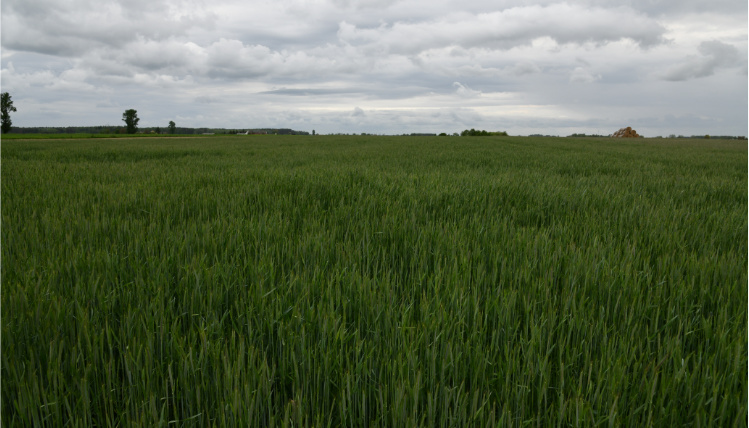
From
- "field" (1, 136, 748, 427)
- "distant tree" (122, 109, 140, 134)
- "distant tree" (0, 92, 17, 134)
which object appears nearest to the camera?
"field" (1, 136, 748, 427)

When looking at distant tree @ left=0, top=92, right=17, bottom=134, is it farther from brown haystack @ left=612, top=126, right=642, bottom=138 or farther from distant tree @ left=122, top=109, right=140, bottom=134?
brown haystack @ left=612, top=126, right=642, bottom=138

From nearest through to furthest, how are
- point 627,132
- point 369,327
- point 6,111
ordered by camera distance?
point 369,327, point 6,111, point 627,132

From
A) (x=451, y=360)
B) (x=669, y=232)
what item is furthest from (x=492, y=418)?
(x=669, y=232)

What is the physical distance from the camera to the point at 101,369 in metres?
1.14

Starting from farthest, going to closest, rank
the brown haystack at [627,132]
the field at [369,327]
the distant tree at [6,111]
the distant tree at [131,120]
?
1. the distant tree at [131,120]
2. the brown haystack at [627,132]
3. the distant tree at [6,111]
4. the field at [369,327]

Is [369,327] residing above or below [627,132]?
below

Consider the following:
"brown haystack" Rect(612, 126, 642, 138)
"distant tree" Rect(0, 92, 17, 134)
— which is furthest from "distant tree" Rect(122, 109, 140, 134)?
"brown haystack" Rect(612, 126, 642, 138)

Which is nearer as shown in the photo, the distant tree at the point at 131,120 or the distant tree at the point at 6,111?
the distant tree at the point at 6,111

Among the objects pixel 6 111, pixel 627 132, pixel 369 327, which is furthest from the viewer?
pixel 627 132

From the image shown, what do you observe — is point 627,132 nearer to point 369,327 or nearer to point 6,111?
point 369,327

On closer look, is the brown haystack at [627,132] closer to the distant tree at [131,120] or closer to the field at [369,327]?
the field at [369,327]

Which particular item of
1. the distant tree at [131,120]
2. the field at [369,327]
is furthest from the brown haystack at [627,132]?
the distant tree at [131,120]

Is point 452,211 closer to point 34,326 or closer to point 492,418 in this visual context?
point 492,418

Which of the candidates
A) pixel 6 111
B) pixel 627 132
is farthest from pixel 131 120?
pixel 627 132
